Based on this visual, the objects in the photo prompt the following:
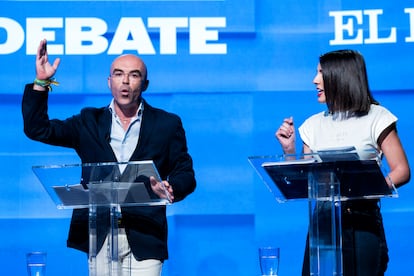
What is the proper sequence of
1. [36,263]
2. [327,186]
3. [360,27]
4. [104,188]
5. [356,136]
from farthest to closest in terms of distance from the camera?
[360,27], [36,263], [356,136], [104,188], [327,186]

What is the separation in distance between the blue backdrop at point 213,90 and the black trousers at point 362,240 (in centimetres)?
164

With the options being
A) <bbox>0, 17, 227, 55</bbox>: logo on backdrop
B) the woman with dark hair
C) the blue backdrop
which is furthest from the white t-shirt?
<bbox>0, 17, 227, 55</bbox>: logo on backdrop

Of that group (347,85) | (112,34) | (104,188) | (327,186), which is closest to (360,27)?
(112,34)

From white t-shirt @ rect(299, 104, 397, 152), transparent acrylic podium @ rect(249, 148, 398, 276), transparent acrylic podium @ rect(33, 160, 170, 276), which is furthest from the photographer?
white t-shirt @ rect(299, 104, 397, 152)

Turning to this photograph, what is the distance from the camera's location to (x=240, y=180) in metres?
4.62

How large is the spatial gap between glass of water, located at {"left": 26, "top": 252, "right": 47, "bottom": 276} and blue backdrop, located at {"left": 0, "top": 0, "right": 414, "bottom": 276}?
1.36 meters

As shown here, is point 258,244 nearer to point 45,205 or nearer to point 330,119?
point 45,205

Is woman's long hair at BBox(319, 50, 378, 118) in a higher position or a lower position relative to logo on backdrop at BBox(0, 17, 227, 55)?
lower

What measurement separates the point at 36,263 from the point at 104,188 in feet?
1.95

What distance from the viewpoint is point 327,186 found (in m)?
2.73

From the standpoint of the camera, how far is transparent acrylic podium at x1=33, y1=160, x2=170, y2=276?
9.33ft

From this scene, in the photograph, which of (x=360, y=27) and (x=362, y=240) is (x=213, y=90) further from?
(x=362, y=240)

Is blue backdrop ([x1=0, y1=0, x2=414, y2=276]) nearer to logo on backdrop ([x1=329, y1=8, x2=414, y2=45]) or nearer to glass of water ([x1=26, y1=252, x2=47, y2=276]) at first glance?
logo on backdrop ([x1=329, y1=8, x2=414, y2=45])

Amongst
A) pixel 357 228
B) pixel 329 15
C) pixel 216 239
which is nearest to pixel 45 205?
pixel 216 239
